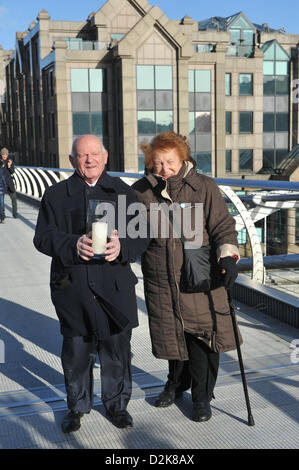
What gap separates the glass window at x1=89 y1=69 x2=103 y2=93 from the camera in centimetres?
3631

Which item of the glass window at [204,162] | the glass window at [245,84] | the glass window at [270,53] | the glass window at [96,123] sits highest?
the glass window at [270,53]

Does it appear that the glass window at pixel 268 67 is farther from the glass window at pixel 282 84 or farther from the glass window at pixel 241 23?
the glass window at pixel 241 23

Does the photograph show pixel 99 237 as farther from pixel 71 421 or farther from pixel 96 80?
pixel 96 80

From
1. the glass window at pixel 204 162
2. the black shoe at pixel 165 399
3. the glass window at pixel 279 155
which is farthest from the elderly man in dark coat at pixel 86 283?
the glass window at pixel 279 155

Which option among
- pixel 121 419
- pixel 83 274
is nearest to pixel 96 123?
pixel 83 274

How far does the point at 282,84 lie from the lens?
4572 cm

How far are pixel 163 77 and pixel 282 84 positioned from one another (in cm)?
1341

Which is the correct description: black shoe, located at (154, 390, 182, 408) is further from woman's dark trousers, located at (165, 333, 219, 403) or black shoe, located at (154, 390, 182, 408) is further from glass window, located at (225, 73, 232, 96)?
glass window, located at (225, 73, 232, 96)

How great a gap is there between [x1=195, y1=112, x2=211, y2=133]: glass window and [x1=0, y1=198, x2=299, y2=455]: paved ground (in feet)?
113

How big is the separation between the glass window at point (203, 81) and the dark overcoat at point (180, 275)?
121 feet

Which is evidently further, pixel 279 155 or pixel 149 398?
pixel 279 155

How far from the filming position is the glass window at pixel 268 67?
1775 inches

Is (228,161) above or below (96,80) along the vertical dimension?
below
